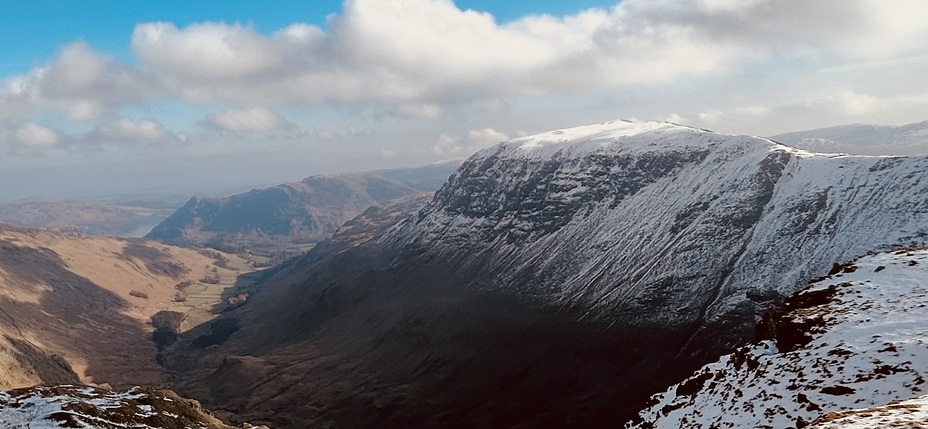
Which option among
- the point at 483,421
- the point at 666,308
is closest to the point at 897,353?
the point at 483,421

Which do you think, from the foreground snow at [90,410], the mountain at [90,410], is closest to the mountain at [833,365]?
the mountain at [90,410]

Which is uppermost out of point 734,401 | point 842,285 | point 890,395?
point 842,285

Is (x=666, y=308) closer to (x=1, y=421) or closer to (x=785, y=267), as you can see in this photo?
(x=785, y=267)

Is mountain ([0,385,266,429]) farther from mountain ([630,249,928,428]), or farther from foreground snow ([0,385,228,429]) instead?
mountain ([630,249,928,428])

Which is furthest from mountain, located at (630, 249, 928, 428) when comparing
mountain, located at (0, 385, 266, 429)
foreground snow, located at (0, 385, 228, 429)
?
foreground snow, located at (0, 385, 228, 429)

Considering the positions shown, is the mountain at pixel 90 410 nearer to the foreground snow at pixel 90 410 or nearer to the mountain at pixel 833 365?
the foreground snow at pixel 90 410

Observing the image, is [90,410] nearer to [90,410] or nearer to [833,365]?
[90,410]
